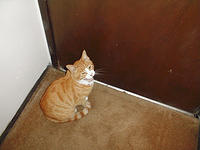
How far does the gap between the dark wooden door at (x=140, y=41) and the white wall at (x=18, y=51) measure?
5.8 inches

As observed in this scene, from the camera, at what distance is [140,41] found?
1245 millimetres

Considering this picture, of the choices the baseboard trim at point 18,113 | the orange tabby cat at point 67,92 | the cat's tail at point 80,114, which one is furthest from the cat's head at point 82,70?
the baseboard trim at point 18,113

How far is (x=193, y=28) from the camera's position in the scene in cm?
103

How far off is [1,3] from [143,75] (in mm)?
1119

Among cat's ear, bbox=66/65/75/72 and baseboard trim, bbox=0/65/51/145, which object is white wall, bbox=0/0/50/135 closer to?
baseboard trim, bbox=0/65/51/145

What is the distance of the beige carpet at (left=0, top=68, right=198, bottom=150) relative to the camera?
1.45 metres

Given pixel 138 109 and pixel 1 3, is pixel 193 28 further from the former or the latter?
pixel 1 3

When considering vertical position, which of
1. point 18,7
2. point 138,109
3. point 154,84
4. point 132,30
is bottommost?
point 138,109

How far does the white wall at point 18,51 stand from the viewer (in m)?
1.17

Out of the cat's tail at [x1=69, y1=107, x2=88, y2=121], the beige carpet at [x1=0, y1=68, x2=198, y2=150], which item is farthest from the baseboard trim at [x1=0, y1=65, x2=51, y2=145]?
the cat's tail at [x1=69, y1=107, x2=88, y2=121]

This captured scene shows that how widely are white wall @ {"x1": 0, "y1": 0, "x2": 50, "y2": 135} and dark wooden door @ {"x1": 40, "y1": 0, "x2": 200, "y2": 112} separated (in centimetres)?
15

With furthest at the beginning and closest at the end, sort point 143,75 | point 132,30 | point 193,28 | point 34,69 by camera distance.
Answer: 1. point 34,69
2. point 143,75
3. point 132,30
4. point 193,28

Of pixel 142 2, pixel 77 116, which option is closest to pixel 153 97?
pixel 77 116

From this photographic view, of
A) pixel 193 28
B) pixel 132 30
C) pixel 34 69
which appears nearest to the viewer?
pixel 193 28
